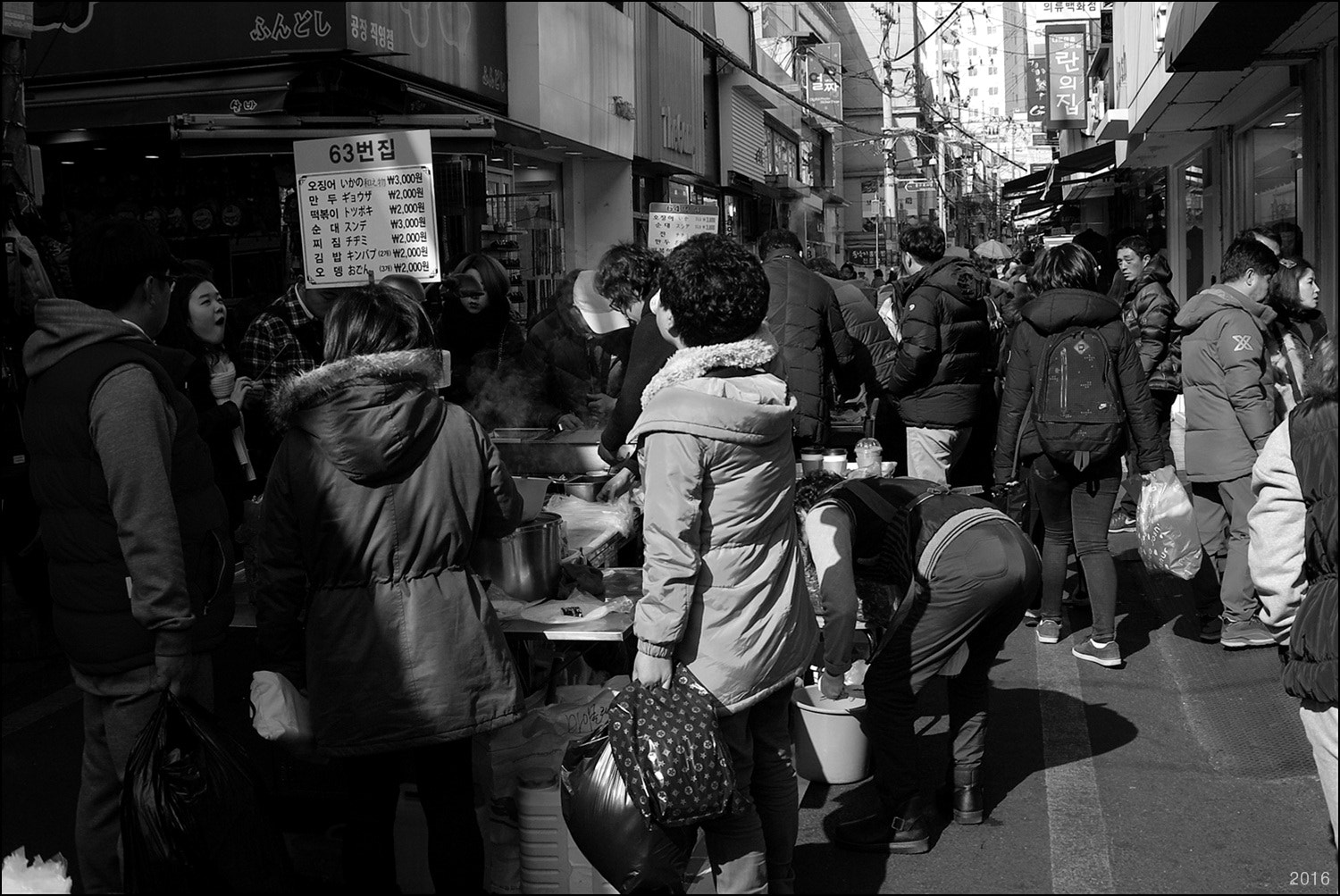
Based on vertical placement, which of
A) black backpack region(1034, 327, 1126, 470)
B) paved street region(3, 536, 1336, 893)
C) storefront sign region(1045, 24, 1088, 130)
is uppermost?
storefront sign region(1045, 24, 1088, 130)

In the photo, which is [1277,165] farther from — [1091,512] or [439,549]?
[439,549]

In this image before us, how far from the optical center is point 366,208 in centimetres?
551

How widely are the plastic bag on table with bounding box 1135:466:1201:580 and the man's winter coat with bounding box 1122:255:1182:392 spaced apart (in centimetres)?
238

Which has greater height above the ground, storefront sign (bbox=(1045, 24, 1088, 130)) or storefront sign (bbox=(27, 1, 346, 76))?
storefront sign (bbox=(1045, 24, 1088, 130))

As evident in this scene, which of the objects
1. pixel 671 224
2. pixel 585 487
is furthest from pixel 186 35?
pixel 585 487

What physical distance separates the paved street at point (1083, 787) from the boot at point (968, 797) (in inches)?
1.8

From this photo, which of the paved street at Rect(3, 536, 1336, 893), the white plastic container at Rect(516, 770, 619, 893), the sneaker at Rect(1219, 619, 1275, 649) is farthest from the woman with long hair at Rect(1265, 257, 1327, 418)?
the white plastic container at Rect(516, 770, 619, 893)

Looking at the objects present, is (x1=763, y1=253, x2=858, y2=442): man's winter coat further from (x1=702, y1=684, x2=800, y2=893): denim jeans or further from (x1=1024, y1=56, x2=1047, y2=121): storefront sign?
(x1=1024, y1=56, x2=1047, y2=121): storefront sign

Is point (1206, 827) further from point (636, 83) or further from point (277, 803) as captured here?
point (636, 83)

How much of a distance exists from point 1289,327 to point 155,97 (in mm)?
8146

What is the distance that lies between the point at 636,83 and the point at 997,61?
→ 3061 inches

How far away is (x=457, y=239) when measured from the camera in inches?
431

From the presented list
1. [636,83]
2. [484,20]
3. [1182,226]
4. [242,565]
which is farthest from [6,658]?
[1182,226]

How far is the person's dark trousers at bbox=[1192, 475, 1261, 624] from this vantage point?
231 inches
